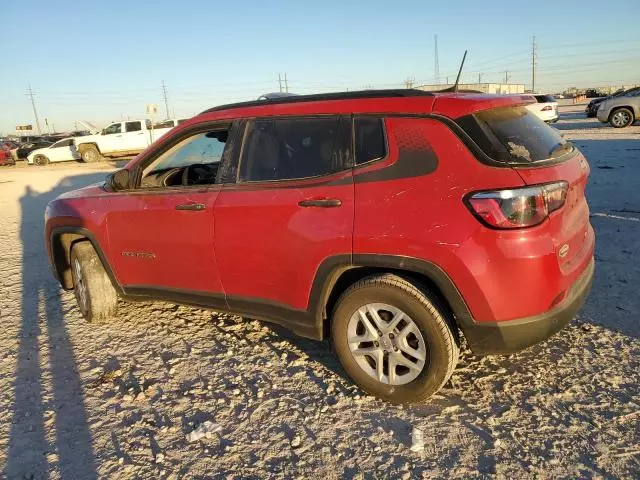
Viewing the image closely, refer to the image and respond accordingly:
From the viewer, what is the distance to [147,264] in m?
3.80

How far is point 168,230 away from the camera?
3551 mm

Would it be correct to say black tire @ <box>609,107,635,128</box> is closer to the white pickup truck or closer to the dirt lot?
the dirt lot

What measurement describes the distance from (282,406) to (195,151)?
242 centimetres

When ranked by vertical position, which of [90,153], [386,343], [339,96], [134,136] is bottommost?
[386,343]

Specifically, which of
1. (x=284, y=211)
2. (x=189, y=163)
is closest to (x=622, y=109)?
(x=189, y=163)

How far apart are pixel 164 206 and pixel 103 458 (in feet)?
5.69

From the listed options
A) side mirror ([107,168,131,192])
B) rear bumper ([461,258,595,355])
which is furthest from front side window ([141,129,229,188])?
rear bumper ([461,258,595,355])

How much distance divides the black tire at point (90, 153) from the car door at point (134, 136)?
1.69 metres

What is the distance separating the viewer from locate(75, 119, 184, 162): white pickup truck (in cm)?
2428

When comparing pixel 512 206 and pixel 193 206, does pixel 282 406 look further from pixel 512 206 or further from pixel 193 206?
pixel 512 206

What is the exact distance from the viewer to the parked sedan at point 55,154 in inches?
1094

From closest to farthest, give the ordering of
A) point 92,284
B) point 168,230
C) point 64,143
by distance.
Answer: point 168,230 < point 92,284 < point 64,143

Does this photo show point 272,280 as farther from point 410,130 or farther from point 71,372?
point 71,372

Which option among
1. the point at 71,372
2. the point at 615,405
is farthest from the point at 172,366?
the point at 615,405
